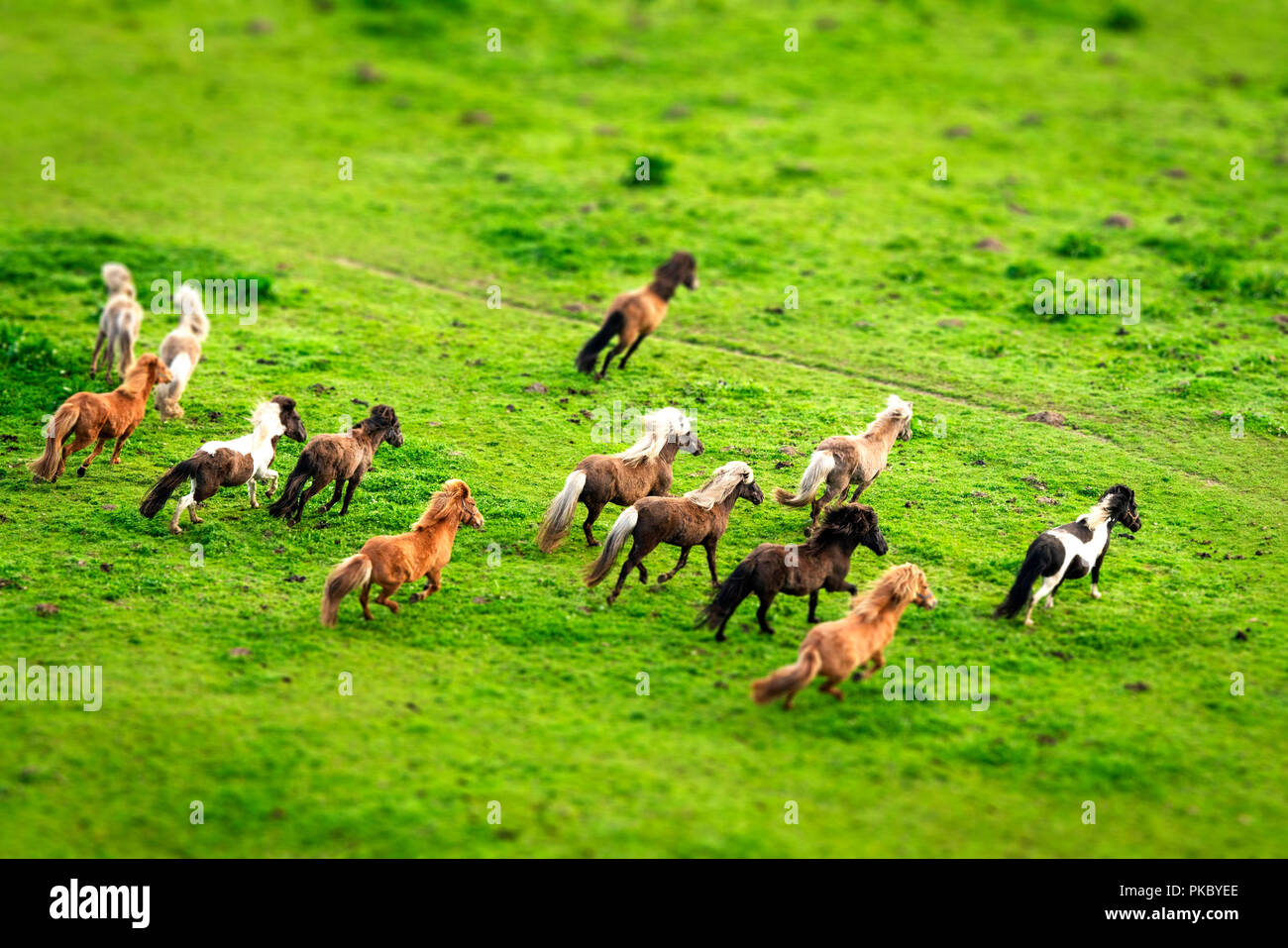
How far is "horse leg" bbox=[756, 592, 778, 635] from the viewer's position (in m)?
10.6

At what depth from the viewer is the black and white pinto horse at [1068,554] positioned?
11.0 meters

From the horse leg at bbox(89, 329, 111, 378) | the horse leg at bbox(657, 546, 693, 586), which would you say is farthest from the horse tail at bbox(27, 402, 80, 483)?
the horse leg at bbox(657, 546, 693, 586)

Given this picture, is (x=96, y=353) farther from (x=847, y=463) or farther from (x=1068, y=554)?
(x=1068, y=554)

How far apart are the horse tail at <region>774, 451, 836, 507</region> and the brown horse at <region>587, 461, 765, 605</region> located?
75cm

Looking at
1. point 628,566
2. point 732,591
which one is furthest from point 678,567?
point 732,591

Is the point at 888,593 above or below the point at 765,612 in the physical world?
above

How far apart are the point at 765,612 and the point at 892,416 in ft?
12.8

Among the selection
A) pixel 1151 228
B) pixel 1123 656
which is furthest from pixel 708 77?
pixel 1123 656

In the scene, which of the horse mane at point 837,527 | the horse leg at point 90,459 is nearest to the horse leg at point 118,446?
the horse leg at point 90,459

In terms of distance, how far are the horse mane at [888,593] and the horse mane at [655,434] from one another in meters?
3.10

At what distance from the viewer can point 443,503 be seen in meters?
11.4

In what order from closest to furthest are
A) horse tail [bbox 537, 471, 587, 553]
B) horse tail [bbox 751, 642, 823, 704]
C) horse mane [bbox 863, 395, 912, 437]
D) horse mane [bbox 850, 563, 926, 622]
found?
horse tail [bbox 751, 642, 823, 704] → horse mane [bbox 850, 563, 926, 622] → horse tail [bbox 537, 471, 587, 553] → horse mane [bbox 863, 395, 912, 437]

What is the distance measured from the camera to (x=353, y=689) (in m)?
9.77

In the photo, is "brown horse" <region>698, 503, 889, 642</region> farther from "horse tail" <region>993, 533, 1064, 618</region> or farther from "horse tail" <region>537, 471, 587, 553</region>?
"horse tail" <region>537, 471, 587, 553</region>
